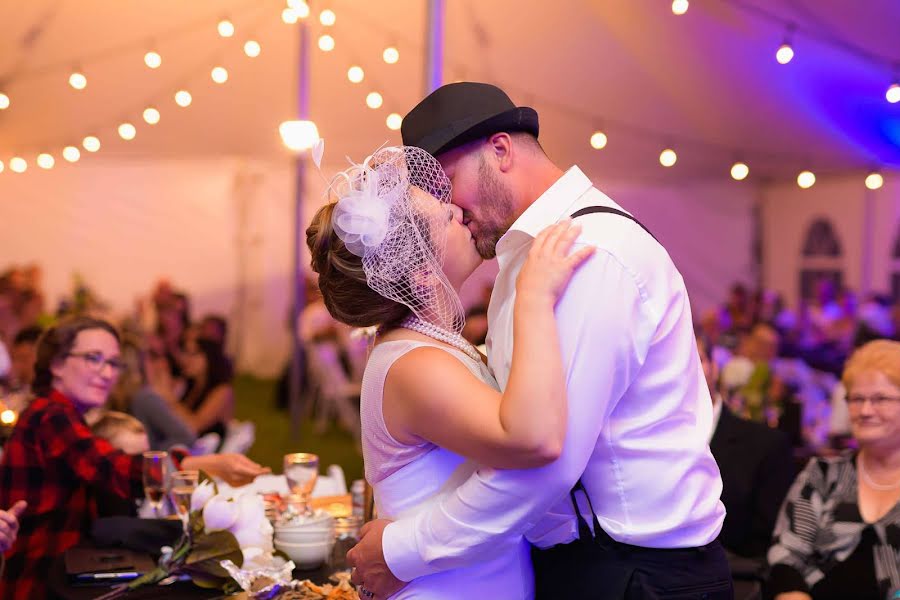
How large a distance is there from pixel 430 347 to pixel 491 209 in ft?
1.07

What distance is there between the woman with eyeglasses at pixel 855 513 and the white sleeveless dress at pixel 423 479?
1.41m

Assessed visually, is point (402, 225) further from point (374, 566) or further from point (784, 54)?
point (784, 54)

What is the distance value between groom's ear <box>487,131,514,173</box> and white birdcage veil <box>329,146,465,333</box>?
0.11 meters

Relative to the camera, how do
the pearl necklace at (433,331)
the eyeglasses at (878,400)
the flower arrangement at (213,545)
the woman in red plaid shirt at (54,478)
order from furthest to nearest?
the eyeglasses at (878,400) < the woman in red plaid shirt at (54,478) < the flower arrangement at (213,545) < the pearl necklace at (433,331)

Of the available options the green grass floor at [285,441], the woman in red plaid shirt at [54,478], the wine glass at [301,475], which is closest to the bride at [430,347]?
the wine glass at [301,475]

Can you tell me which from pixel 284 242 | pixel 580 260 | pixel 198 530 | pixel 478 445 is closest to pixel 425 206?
pixel 580 260

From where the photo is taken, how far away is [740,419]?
336 cm

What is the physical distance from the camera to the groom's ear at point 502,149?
6.21ft

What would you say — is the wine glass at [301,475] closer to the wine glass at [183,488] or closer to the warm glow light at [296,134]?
the wine glass at [183,488]

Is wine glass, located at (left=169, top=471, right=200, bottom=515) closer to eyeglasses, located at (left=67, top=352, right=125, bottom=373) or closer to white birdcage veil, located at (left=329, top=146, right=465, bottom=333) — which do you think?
eyeglasses, located at (left=67, top=352, right=125, bottom=373)

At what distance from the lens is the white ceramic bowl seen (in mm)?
2428

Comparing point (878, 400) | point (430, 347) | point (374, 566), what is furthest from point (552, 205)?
point (878, 400)

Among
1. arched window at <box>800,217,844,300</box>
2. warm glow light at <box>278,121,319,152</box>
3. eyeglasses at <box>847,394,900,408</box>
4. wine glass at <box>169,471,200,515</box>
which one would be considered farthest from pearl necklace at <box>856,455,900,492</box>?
arched window at <box>800,217,844,300</box>

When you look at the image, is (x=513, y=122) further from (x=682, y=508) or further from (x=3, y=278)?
(x=3, y=278)
